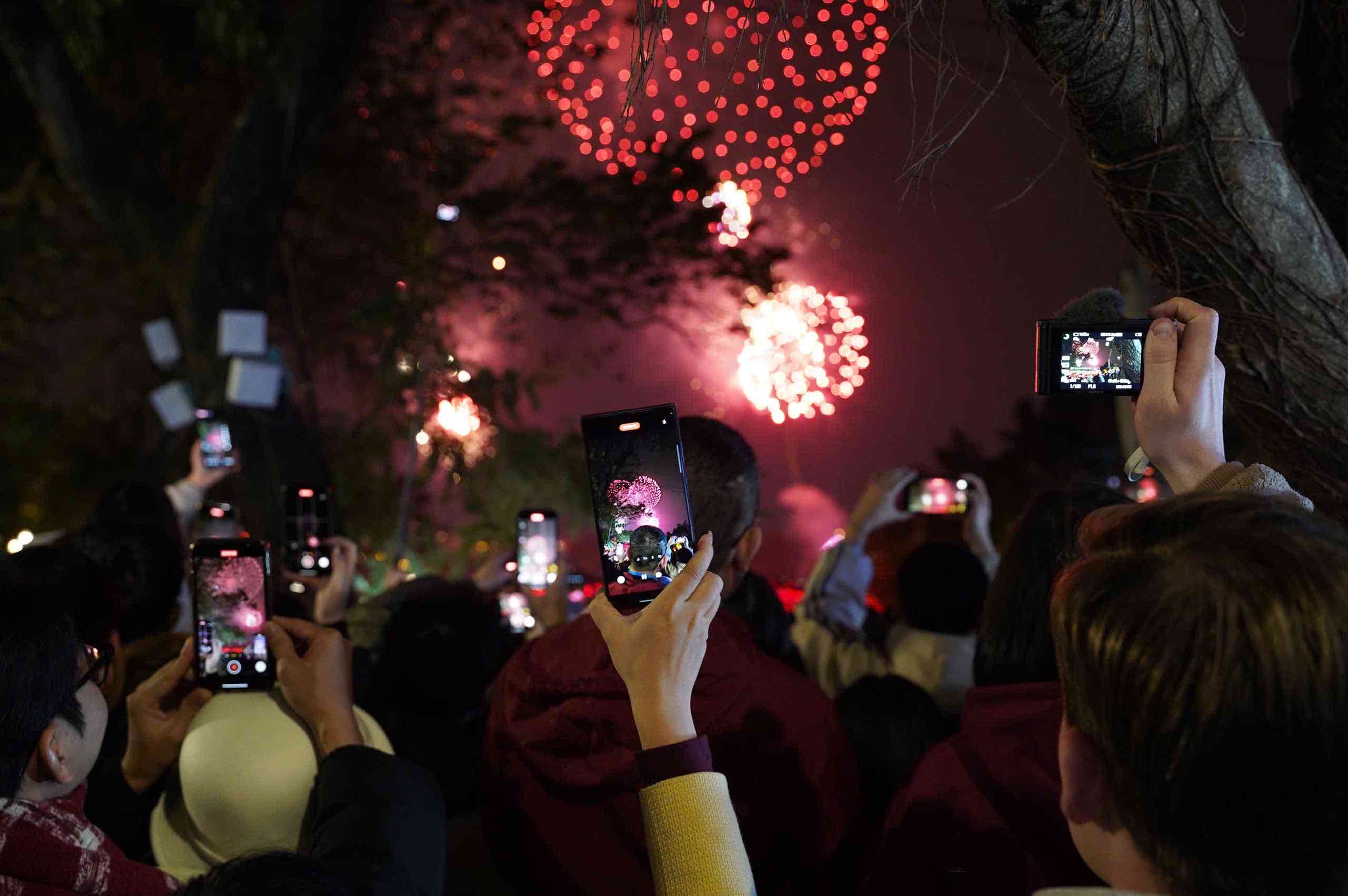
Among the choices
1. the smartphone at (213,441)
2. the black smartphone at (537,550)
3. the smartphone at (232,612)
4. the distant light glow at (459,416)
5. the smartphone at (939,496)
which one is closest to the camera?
the smartphone at (232,612)

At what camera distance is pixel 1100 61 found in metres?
1.65

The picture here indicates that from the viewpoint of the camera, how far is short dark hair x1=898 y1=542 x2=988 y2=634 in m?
3.36

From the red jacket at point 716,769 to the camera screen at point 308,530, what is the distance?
5.84 ft

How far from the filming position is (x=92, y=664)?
5.76 ft

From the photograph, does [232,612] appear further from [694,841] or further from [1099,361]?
[1099,361]

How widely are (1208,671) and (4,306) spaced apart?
34.2 feet

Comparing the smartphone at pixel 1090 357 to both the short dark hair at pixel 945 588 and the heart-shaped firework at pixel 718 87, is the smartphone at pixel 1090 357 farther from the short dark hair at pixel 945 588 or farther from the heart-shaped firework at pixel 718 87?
the short dark hair at pixel 945 588

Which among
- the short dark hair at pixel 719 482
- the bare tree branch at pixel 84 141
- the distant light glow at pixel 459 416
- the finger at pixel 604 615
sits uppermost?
the bare tree branch at pixel 84 141

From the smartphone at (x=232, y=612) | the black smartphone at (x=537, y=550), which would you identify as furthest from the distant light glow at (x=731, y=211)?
the smartphone at (x=232, y=612)

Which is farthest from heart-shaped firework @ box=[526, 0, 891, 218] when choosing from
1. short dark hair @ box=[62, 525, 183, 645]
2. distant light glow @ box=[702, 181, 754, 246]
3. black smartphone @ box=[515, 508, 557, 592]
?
short dark hair @ box=[62, 525, 183, 645]

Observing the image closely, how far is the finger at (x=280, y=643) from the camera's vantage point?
2.08 meters

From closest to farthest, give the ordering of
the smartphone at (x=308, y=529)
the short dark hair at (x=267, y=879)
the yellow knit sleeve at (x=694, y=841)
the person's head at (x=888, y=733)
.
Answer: the short dark hair at (x=267, y=879) → the yellow knit sleeve at (x=694, y=841) → the person's head at (x=888, y=733) → the smartphone at (x=308, y=529)

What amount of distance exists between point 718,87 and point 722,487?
5.36 ft

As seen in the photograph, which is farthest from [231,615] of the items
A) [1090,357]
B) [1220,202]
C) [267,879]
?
[1220,202]
